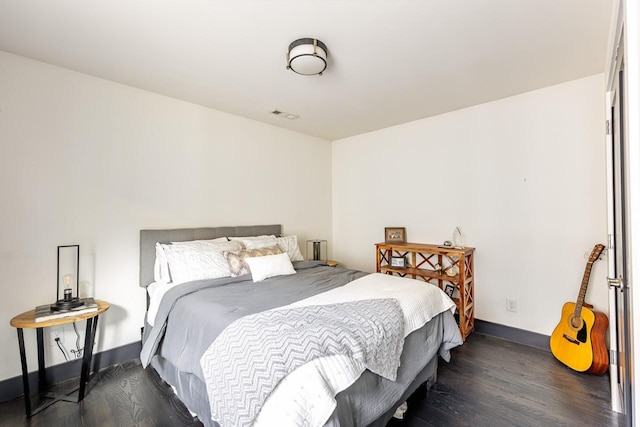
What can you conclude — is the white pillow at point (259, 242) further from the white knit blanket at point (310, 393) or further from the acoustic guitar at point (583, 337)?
the acoustic guitar at point (583, 337)

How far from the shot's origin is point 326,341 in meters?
1.35

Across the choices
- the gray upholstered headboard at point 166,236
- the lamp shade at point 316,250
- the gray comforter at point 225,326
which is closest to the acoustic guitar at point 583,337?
the gray comforter at point 225,326

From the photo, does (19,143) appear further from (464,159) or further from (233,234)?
(464,159)

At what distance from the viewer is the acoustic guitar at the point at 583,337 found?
2.26 m

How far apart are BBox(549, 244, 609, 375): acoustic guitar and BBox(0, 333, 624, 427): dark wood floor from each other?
90 mm

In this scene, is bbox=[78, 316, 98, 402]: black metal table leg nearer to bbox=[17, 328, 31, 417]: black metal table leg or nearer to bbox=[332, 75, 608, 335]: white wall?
bbox=[17, 328, 31, 417]: black metal table leg

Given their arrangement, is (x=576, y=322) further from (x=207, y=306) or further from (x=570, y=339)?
(x=207, y=306)

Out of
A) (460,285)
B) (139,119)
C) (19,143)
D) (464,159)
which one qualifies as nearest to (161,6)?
(139,119)

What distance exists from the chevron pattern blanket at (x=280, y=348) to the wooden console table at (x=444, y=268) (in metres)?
1.58

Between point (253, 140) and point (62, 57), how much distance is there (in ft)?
6.15

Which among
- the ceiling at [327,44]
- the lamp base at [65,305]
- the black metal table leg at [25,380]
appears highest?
the ceiling at [327,44]

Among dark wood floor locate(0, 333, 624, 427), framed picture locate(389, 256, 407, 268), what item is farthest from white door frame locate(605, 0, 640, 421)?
framed picture locate(389, 256, 407, 268)

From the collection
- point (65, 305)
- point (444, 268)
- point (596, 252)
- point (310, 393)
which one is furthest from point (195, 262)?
point (596, 252)

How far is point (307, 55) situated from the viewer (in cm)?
195
